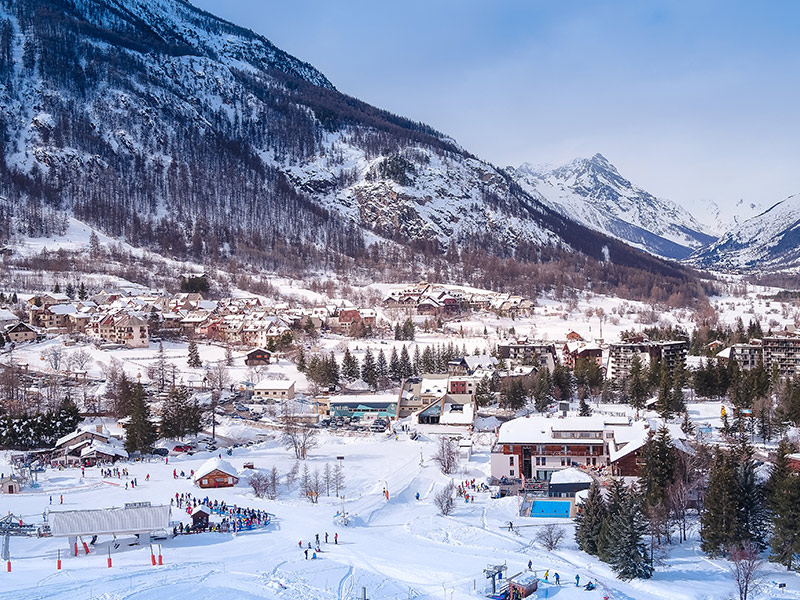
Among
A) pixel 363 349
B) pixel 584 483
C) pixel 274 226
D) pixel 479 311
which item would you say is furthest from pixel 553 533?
pixel 274 226

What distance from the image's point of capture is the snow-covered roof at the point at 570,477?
118 ft

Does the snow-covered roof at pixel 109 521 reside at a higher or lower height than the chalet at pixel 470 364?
lower

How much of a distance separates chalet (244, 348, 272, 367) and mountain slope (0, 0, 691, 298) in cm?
7093

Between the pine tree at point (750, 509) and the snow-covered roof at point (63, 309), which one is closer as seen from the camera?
the pine tree at point (750, 509)

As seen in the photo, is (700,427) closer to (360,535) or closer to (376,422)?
(376,422)

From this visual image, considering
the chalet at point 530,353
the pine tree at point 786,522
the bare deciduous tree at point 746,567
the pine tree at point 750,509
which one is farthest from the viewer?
the chalet at point 530,353

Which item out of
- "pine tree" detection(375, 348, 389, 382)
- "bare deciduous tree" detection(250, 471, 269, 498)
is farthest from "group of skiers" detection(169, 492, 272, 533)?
"pine tree" detection(375, 348, 389, 382)

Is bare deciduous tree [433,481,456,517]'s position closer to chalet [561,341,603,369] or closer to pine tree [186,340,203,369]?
pine tree [186,340,203,369]

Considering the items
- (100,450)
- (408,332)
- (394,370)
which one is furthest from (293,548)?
(408,332)

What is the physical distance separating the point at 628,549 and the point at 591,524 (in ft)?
8.05

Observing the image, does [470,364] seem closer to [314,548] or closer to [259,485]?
[259,485]

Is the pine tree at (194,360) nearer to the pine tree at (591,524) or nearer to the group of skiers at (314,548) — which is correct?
the group of skiers at (314,548)

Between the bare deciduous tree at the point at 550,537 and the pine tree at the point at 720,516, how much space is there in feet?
16.8

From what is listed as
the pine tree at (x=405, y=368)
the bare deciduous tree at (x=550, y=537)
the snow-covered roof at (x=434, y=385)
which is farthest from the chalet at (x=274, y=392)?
the bare deciduous tree at (x=550, y=537)
